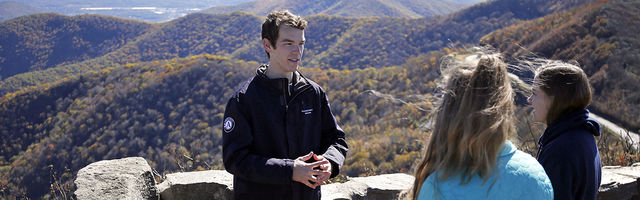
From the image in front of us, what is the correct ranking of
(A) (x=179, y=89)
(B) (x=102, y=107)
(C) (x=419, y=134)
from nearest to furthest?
(C) (x=419, y=134)
(B) (x=102, y=107)
(A) (x=179, y=89)

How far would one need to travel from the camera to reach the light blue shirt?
1.28m

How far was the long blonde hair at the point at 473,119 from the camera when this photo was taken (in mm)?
1282

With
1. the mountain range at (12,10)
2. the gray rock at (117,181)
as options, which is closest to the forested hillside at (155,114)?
the gray rock at (117,181)

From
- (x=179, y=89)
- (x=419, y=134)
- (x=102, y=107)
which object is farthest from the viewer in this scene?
(x=179, y=89)

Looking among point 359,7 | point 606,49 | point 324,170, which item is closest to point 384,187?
point 324,170

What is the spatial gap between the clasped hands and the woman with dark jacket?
0.98 metres

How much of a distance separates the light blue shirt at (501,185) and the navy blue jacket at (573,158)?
544 mm

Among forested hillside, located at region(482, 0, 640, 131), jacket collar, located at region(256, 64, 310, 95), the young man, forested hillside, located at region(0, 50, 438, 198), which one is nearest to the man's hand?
the young man

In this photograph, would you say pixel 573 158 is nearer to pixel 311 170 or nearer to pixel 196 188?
pixel 311 170

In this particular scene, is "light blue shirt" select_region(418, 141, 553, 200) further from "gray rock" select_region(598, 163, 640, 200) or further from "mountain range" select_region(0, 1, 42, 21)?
"mountain range" select_region(0, 1, 42, 21)

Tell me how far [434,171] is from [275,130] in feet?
3.09

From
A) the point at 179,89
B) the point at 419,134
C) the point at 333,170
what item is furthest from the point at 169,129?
the point at 333,170

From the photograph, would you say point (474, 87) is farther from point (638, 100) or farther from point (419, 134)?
point (638, 100)

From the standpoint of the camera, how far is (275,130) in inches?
81.3
